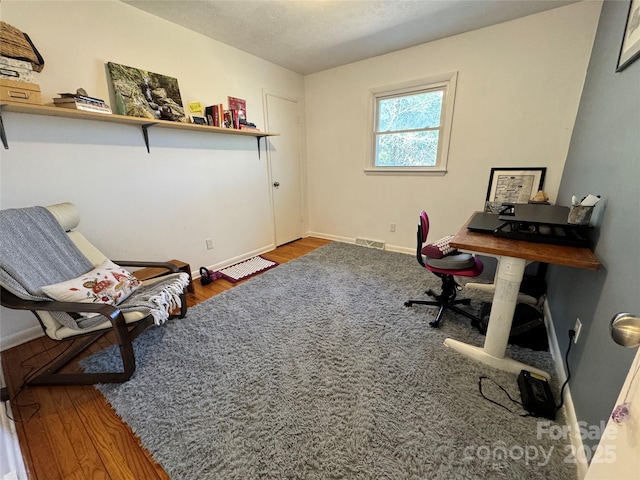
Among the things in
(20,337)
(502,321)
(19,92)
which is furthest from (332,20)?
(20,337)

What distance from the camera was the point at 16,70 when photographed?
1572 mm

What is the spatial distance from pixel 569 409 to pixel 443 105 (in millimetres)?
2948

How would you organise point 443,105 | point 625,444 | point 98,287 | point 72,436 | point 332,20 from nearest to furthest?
point 625,444
point 72,436
point 98,287
point 332,20
point 443,105

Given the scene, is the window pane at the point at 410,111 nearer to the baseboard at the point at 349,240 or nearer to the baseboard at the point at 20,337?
the baseboard at the point at 349,240

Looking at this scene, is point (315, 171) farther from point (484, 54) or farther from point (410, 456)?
point (410, 456)

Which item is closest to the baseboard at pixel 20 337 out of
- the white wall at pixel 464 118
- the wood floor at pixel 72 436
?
the wood floor at pixel 72 436

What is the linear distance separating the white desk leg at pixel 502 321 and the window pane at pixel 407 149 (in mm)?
2107

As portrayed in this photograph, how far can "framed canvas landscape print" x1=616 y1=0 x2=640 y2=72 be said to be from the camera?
122cm

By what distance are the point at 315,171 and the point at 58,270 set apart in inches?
128

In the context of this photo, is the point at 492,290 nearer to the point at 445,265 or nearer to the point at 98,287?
the point at 445,265

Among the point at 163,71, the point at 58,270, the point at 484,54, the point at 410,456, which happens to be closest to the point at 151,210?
the point at 58,270

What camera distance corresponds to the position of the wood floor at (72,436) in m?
1.09

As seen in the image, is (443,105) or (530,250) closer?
(530,250)

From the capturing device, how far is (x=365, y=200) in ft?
12.4
